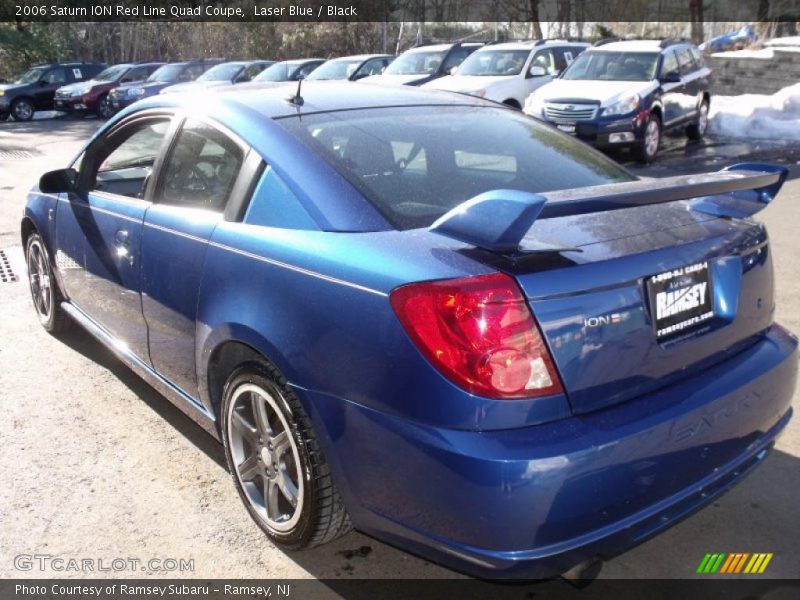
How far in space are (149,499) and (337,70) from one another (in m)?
16.9

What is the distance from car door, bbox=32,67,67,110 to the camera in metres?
24.6

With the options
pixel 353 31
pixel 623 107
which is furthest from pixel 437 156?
pixel 353 31

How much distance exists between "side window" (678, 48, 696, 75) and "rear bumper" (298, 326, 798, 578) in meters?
11.9

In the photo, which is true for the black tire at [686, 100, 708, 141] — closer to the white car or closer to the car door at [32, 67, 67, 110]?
the white car

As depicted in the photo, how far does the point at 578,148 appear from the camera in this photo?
3.52m

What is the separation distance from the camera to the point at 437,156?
304cm

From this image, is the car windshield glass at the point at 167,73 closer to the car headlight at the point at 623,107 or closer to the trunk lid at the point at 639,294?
the car headlight at the point at 623,107

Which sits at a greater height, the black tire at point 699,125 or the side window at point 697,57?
the side window at point 697,57

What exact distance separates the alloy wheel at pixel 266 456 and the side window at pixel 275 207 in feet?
1.88

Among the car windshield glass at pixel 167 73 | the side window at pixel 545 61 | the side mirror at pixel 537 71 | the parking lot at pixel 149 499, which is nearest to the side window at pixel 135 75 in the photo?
the car windshield glass at pixel 167 73

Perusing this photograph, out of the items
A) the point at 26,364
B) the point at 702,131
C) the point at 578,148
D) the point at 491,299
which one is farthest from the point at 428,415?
the point at 702,131

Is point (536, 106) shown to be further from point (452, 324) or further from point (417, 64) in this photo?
point (452, 324)

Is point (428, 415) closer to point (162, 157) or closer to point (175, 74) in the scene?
point (162, 157)

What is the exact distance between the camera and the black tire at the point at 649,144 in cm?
1168
